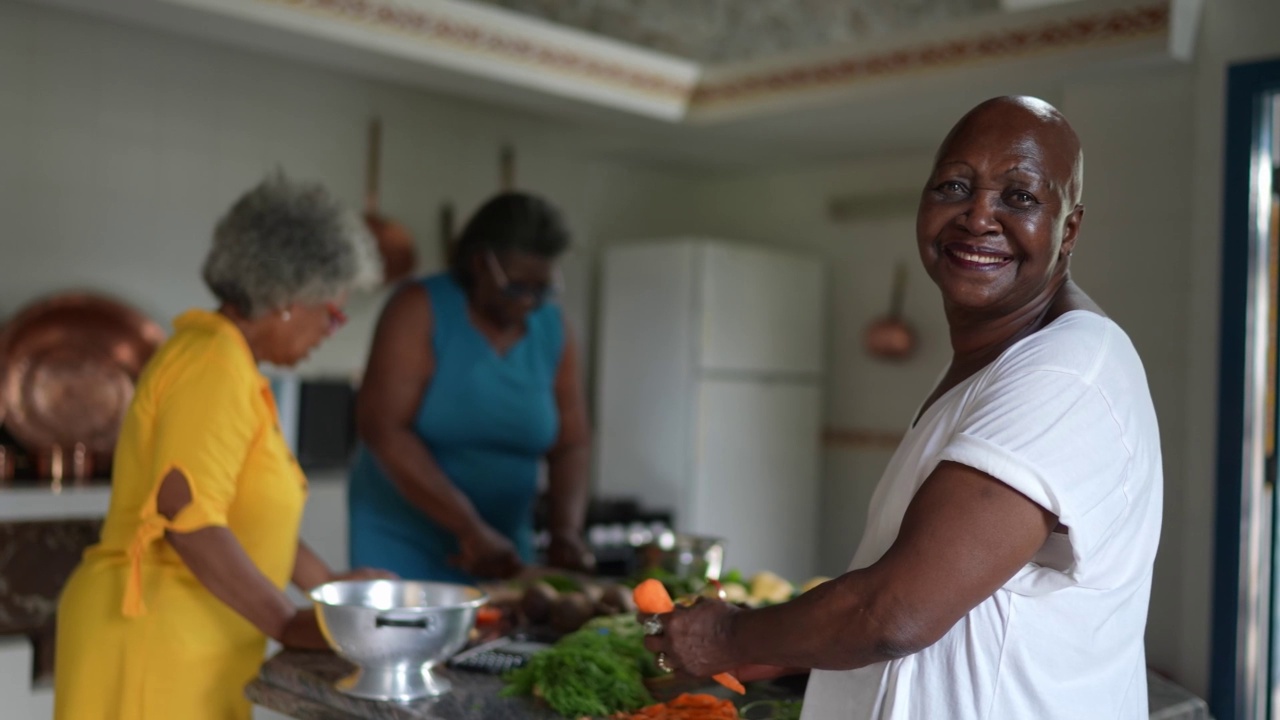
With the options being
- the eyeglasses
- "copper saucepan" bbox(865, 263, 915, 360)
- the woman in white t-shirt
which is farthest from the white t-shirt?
"copper saucepan" bbox(865, 263, 915, 360)

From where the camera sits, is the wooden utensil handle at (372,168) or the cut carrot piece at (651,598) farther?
the wooden utensil handle at (372,168)

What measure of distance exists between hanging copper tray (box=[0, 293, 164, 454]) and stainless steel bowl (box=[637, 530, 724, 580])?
236 cm

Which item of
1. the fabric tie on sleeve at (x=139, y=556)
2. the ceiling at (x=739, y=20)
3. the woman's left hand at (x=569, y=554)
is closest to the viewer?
the fabric tie on sleeve at (x=139, y=556)

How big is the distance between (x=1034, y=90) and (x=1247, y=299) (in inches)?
44.6

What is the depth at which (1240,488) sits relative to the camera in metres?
3.12

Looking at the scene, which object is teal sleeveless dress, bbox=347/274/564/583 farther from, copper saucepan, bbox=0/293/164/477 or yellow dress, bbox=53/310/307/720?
copper saucepan, bbox=0/293/164/477

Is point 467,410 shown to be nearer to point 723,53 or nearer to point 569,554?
point 569,554

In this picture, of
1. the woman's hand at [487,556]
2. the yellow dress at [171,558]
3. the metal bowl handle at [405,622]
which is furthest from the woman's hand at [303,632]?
the woman's hand at [487,556]

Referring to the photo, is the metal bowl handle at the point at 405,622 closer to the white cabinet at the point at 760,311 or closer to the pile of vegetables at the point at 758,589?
the pile of vegetables at the point at 758,589

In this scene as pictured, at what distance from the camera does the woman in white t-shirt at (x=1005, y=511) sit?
3.53ft

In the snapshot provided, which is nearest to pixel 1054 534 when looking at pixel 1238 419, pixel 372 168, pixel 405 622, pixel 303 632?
pixel 405 622

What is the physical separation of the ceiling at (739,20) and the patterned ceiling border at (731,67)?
19cm

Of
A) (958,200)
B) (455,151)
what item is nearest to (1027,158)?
(958,200)

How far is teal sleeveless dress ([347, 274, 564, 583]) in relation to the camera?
2639 mm
